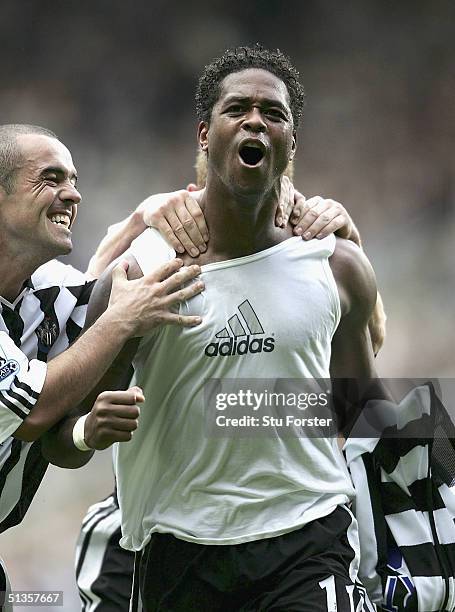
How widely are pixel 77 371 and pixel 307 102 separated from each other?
208 inches

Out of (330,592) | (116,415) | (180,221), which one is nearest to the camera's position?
(116,415)

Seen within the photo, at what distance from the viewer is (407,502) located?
298 cm

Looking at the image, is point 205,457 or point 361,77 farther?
point 361,77

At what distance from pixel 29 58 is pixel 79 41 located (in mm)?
364

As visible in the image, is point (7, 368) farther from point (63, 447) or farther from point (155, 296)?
point (155, 296)

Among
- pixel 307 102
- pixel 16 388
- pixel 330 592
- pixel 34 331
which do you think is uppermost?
pixel 307 102

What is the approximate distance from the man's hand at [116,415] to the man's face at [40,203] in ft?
2.23

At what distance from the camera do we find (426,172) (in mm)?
7410

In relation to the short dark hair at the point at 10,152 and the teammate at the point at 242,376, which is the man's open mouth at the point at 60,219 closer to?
the short dark hair at the point at 10,152

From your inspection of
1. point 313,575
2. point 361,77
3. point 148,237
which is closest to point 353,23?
point 361,77

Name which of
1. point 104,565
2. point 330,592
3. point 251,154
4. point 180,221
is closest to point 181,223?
point 180,221

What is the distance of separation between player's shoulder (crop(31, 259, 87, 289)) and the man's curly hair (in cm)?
60

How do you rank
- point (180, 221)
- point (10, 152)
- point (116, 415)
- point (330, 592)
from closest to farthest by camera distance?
point (116, 415) → point (330, 592) → point (180, 221) → point (10, 152)

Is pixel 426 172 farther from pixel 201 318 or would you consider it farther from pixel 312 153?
pixel 201 318
